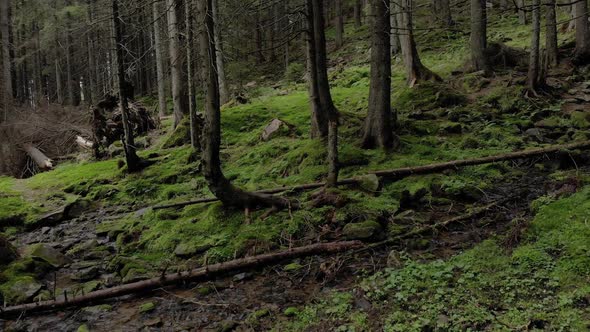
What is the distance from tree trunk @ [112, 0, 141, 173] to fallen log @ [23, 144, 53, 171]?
545cm

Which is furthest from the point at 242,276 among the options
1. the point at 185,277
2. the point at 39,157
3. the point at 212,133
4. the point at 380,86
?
the point at 39,157

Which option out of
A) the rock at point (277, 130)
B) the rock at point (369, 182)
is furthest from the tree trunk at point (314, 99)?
the rock at point (369, 182)

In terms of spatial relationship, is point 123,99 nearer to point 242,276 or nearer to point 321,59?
point 321,59

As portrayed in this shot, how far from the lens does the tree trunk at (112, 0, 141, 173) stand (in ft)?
32.9

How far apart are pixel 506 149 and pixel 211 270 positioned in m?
6.31

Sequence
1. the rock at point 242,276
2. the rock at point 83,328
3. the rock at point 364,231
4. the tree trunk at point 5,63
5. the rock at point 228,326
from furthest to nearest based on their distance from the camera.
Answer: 1. the tree trunk at point 5,63
2. the rock at point 364,231
3. the rock at point 242,276
4. the rock at point 83,328
5. the rock at point 228,326

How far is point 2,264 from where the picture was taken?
6445 mm

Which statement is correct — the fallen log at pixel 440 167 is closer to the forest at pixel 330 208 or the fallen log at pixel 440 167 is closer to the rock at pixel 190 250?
the forest at pixel 330 208

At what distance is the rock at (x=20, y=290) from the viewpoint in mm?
5496

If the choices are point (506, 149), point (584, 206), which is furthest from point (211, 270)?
point (506, 149)

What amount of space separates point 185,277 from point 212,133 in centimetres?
209

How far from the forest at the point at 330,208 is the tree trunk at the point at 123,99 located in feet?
0.17

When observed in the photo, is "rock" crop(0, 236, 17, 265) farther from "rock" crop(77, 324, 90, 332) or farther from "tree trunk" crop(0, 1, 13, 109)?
"tree trunk" crop(0, 1, 13, 109)

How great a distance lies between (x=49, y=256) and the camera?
6938mm
